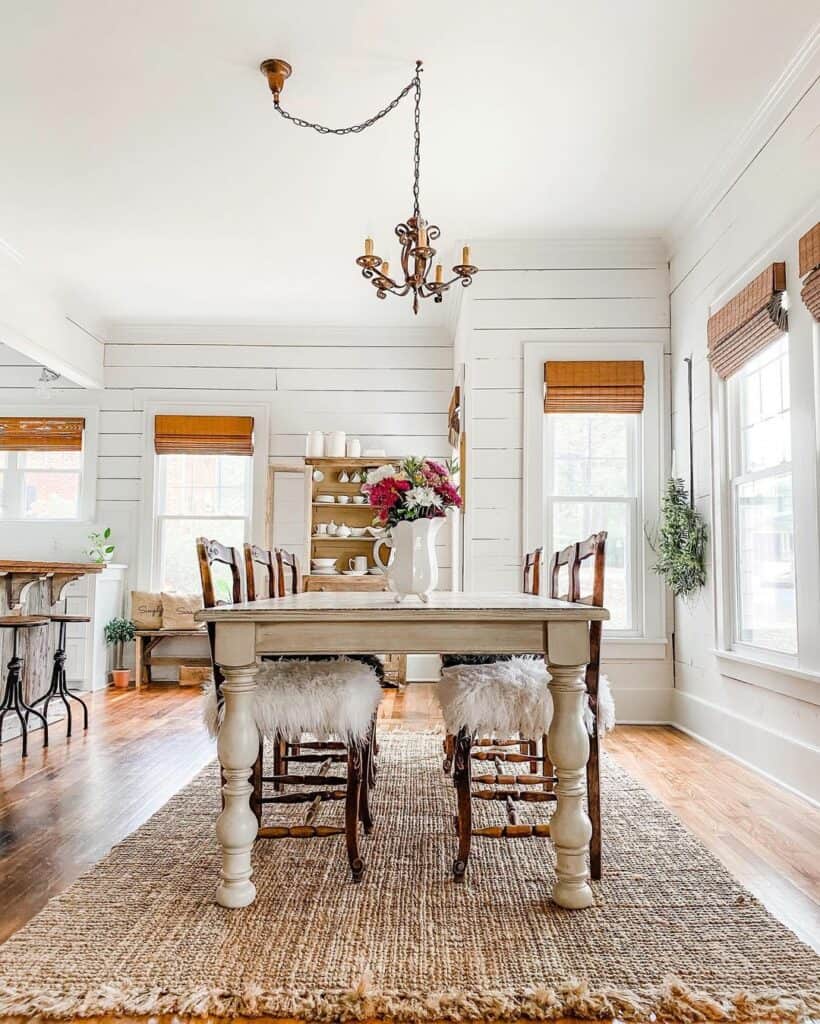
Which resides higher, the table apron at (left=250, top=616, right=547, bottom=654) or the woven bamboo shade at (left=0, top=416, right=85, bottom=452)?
the woven bamboo shade at (left=0, top=416, right=85, bottom=452)

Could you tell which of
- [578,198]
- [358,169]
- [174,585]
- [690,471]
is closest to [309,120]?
[358,169]

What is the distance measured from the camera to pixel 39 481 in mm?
6840

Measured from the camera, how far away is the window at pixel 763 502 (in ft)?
11.5

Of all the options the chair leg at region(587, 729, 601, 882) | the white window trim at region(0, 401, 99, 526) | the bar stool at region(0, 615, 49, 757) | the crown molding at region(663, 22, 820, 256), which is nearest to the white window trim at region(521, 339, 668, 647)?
the crown molding at region(663, 22, 820, 256)

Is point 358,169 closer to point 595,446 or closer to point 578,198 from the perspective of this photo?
point 578,198

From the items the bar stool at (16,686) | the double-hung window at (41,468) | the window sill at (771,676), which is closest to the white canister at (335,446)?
the double-hung window at (41,468)

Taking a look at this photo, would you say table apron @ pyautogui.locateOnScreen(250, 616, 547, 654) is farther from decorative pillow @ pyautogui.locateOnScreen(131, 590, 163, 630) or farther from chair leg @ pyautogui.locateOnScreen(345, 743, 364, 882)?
decorative pillow @ pyautogui.locateOnScreen(131, 590, 163, 630)

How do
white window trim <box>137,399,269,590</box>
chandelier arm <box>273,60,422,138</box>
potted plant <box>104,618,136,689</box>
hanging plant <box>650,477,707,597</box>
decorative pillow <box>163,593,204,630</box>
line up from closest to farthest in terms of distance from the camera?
1. chandelier arm <box>273,60,422,138</box>
2. hanging plant <box>650,477,707,597</box>
3. potted plant <box>104,618,136,689</box>
4. decorative pillow <box>163,593,204,630</box>
5. white window trim <box>137,399,269,590</box>

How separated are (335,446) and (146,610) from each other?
2063 millimetres

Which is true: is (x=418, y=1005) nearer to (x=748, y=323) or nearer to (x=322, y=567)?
(x=748, y=323)

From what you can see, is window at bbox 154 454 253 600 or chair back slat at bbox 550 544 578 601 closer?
chair back slat at bbox 550 544 578 601

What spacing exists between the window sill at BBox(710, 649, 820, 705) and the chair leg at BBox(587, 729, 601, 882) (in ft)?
4.30

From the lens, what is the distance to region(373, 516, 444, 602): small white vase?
8.43ft

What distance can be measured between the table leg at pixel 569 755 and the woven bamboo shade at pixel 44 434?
5.77 metres
